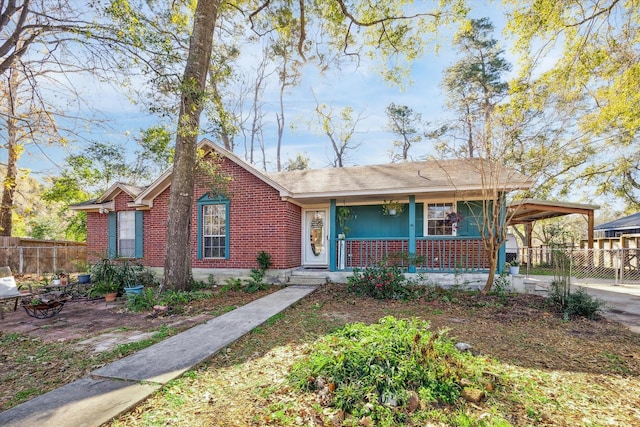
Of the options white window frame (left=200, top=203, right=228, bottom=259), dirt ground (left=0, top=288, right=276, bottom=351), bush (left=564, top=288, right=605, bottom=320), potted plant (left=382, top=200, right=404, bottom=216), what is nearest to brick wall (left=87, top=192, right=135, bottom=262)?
white window frame (left=200, top=203, right=228, bottom=259)

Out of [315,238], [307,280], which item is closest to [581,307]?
[307,280]

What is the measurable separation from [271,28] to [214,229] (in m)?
7.67

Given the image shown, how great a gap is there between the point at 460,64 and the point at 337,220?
15.0 meters

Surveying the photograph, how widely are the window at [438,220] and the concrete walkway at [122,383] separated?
6.60m

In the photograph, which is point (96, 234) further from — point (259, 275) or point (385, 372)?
point (385, 372)

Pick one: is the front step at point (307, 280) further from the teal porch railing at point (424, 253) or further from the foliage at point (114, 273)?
the foliage at point (114, 273)

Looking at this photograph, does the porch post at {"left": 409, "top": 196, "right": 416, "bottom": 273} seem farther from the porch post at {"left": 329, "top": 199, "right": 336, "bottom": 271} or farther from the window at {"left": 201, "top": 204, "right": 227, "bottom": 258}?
the window at {"left": 201, "top": 204, "right": 227, "bottom": 258}

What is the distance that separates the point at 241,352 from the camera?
4.02 meters

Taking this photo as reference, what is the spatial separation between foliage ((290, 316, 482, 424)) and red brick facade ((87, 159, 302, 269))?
653cm

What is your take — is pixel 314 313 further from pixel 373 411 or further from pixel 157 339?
pixel 373 411

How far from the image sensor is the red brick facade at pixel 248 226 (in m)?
9.66

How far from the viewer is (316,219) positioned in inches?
431

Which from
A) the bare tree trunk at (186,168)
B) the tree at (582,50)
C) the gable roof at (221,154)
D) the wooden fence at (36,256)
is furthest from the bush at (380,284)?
the wooden fence at (36,256)

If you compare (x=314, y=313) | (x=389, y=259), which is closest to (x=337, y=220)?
(x=389, y=259)
